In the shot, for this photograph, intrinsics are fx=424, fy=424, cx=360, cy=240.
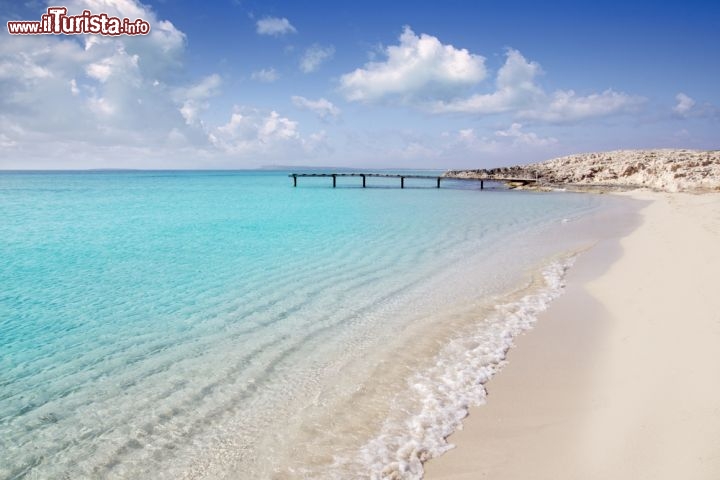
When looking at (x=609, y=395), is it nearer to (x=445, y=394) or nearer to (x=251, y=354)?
(x=445, y=394)

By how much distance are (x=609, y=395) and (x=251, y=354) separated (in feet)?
16.7

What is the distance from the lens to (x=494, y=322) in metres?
8.16

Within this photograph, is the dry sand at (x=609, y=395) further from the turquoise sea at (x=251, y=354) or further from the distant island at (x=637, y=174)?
the distant island at (x=637, y=174)

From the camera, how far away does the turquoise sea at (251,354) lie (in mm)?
4508

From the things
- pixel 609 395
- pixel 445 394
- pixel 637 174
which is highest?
pixel 637 174

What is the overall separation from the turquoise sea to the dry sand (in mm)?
449

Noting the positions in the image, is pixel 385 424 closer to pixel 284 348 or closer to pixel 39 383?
pixel 284 348

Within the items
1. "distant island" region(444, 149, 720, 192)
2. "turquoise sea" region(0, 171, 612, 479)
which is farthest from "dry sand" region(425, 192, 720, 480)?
"distant island" region(444, 149, 720, 192)

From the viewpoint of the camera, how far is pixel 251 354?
685cm

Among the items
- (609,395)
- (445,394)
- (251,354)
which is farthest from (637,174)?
(251,354)

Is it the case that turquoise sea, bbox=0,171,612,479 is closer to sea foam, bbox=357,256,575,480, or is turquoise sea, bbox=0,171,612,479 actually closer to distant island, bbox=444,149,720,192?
sea foam, bbox=357,256,575,480

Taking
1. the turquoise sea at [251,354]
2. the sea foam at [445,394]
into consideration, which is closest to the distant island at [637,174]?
the turquoise sea at [251,354]

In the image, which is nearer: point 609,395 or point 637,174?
point 609,395

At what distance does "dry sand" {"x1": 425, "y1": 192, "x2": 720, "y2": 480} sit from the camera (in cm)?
400
